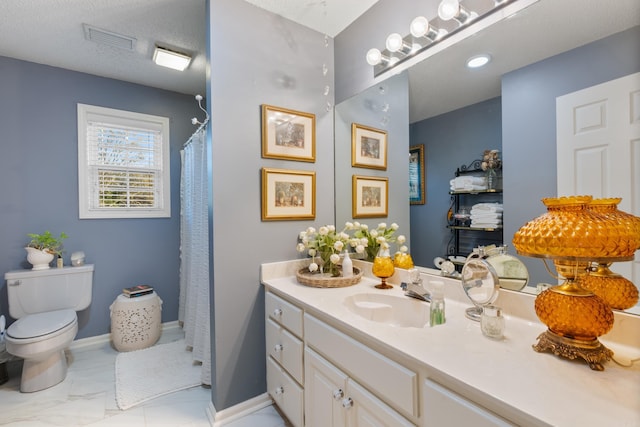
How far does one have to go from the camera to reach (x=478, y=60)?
1.20m

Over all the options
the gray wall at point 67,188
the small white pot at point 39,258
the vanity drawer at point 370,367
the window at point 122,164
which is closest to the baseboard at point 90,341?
the gray wall at point 67,188

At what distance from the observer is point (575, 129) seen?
92 centimetres

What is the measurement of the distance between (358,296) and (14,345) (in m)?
2.20

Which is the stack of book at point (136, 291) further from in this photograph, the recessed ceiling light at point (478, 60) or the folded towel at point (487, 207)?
the recessed ceiling light at point (478, 60)

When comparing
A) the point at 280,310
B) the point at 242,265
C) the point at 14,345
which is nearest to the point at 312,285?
the point at 280,310

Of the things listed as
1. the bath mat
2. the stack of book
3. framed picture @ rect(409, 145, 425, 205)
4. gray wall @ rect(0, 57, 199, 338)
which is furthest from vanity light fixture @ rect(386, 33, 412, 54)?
the stack of book

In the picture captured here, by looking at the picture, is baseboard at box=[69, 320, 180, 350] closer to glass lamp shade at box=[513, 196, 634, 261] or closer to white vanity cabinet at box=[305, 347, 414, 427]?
white vanity cabinet at box=[305, 347, 414, 427]

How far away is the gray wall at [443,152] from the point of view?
1160 mm

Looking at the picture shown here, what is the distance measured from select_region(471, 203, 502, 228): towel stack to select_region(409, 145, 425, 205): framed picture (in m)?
0.26

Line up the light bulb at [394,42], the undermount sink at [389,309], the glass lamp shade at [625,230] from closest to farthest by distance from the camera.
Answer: the glass lamp shade at [625,230] < the undermount sink at [389,309] < the light bulb at [394,42]

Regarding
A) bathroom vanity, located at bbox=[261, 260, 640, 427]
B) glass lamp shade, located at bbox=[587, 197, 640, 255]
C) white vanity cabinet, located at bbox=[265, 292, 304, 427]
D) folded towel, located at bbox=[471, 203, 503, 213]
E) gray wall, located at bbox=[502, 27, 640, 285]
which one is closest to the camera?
bathroom vanity, located at bbox=[261, 260, 640, 427]

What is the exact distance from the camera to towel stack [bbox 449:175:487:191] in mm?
1183

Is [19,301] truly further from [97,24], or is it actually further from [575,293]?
[575,293]

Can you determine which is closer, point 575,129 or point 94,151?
point 575,129
